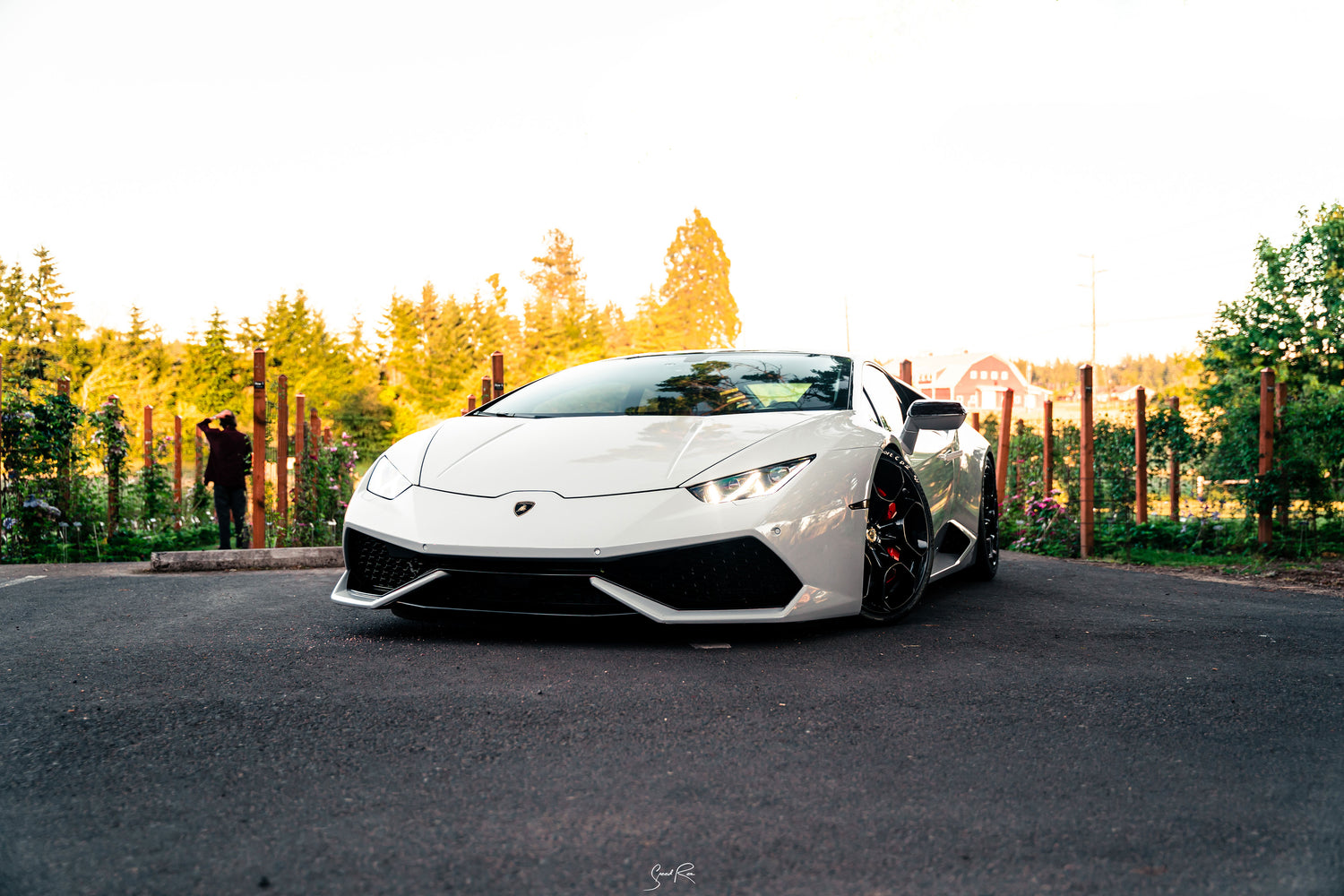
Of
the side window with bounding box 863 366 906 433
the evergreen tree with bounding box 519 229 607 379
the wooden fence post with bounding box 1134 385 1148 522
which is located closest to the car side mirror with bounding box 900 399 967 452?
the side window with bounding box 863 366 906 433

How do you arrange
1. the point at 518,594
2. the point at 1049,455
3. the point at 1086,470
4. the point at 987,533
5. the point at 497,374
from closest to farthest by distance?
1. the point at 518,594
2. the point at 987,533
3. the point at 497,374
4. the point at 1086,470
5. the point at 1049,455

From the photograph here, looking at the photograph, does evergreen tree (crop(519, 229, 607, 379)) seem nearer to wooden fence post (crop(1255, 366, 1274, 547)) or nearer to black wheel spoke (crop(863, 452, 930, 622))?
wooden fence post (crop(1255, 366, 1274, 547))

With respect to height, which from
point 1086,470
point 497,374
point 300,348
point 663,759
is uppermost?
point 300,348

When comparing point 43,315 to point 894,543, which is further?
point 43,315

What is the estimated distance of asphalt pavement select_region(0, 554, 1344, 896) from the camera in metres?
1.82

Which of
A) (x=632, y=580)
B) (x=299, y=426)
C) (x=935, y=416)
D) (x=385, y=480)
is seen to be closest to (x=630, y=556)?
(x=632, y=580)

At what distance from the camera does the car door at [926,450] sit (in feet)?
15.5

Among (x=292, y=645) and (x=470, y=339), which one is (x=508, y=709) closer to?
(x=292, y=645)

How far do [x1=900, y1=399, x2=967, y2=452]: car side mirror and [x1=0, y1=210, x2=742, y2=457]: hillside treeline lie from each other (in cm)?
4425

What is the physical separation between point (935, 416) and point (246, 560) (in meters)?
4.80

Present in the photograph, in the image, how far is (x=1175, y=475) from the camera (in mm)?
10930

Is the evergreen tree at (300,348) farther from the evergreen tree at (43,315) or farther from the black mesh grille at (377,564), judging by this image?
the black mesh grille at (377,564)

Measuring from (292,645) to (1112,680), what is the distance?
114 inches

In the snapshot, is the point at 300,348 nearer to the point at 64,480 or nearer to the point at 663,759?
the point at 64,480
